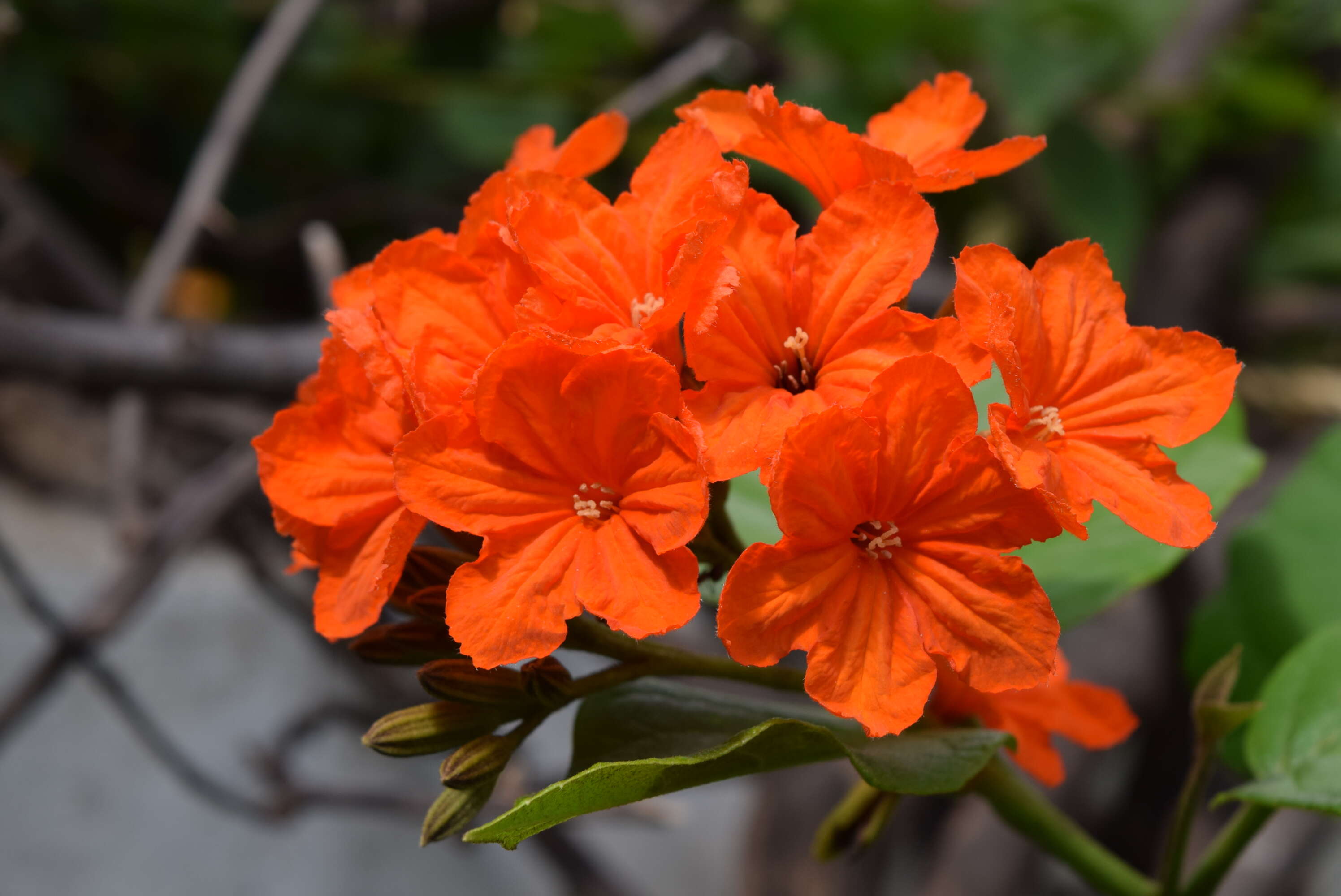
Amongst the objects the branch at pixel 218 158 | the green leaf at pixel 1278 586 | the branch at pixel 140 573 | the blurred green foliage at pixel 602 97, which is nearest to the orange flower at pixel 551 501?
the green leaf at pixel 1278 586

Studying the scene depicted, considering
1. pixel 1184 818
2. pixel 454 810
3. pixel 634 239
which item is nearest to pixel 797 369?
pixel 634 239

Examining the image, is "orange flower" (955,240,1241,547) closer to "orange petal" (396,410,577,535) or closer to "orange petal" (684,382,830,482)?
"orange petal" (684,382,830,482)

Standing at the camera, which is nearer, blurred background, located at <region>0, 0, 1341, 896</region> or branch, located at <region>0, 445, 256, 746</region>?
branch, located at <region>0, 445, 256, 746</region>

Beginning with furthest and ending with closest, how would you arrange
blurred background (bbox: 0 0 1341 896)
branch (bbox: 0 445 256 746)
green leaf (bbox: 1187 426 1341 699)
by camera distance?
blurred background (bbox: 0 0 1341 896)
branch (bbox: 0 445 256 746)
green leaf (bbox: 1187 426 1341 699)

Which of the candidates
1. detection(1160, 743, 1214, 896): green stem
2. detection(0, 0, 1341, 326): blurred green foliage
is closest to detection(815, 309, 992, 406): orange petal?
detection(1160, 743, 1214, 896): green stem

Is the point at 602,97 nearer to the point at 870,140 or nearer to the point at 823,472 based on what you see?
the point at 870,140

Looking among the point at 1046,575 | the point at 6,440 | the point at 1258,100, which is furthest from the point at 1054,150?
the point at 6,440

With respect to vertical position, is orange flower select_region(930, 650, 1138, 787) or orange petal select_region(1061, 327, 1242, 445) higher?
orange petal select_region(1061, 327, 1242, 445)

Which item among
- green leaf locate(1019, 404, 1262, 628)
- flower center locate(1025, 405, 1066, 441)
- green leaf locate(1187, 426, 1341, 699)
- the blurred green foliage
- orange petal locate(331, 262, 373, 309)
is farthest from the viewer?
the blurred green foliage
